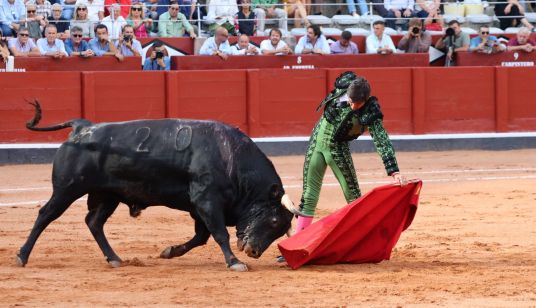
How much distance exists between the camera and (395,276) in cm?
689

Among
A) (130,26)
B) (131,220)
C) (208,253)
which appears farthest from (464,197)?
(130,26)

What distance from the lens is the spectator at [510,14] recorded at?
17.0 metres

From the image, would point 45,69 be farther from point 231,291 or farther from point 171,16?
point 231,291

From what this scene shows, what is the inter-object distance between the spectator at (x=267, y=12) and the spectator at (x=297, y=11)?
143 millimetres

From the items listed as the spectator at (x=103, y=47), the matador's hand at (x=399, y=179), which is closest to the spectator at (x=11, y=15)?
the spectator at (x=103, y=47)

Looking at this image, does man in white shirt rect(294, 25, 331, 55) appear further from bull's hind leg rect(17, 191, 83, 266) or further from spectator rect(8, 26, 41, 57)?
bull's hind leg rect(17, 191, 83, 266)

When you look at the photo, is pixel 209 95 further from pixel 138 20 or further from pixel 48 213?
pixel 48 213

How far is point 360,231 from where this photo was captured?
7.32 m

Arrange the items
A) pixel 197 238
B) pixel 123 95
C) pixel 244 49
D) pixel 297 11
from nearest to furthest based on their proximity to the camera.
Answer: pixel 197 238, pixel 123 95, pixel 244 49, pixel 297 11

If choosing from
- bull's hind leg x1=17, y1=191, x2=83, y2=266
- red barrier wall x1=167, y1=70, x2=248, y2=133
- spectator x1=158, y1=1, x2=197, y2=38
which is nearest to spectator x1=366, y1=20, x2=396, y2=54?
red barrier wall x1=167, y1=70, x2=248, y2=133

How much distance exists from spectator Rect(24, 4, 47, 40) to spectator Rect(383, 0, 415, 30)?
197 inches

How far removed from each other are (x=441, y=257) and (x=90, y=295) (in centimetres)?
251

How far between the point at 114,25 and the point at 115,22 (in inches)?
4.8

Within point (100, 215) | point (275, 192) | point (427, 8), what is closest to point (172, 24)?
point (427, 8)
